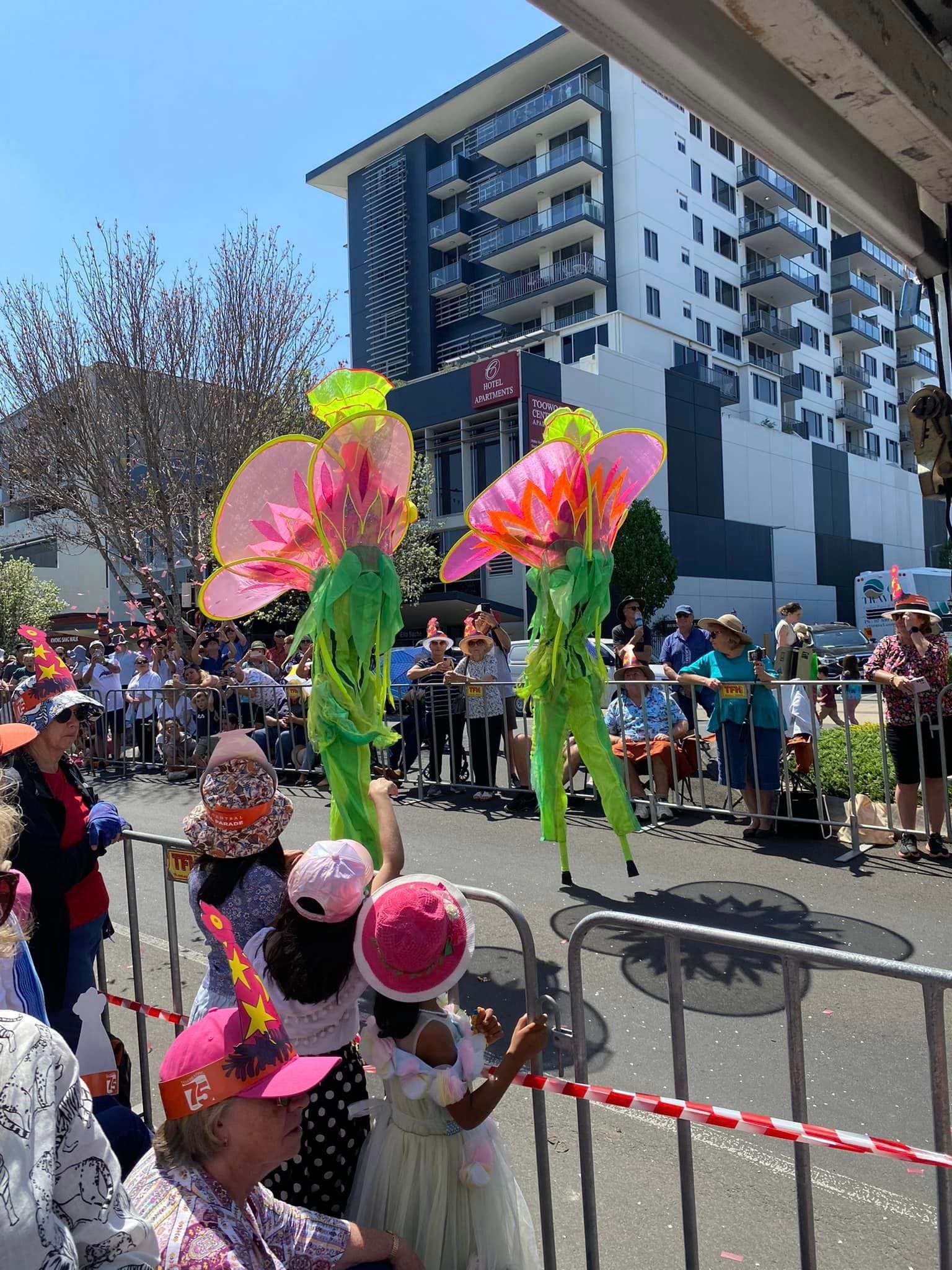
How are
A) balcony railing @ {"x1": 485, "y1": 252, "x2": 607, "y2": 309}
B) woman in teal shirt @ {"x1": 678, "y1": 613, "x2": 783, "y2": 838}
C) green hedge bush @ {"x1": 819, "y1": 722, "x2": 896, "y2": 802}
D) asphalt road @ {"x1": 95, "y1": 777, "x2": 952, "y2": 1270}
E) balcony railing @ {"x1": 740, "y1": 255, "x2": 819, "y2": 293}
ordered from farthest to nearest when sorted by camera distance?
balcony railing @ {"x1": 740, "y1": 255, "x2": 819, "y2": 293} < balcony railing @ {"x1": 485, "y1": 252, "x2": 607, "y2": 309} < green hedge bush @ {"x1": 819, "y1": 722, "x2": 896, "y2": 802} < woman in teal shirt @ {"x1": 678, "y1": 613, "x2": 783, "y2": 838} < asphalt road @ {"x1": 95, "y1": 777, "x2": 952, "y2": 1270}

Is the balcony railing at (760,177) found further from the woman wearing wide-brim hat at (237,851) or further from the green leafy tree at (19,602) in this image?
the woman wearing wide-brim hat at (237,851)

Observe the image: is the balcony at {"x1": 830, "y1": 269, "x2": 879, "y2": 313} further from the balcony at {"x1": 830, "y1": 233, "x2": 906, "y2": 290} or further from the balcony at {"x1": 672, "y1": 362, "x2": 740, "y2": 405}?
the balcony at {"x1": 672, "y1": 362, "x2": 740, "y2": 405}

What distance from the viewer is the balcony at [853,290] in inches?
1891

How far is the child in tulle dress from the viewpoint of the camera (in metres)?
2.05

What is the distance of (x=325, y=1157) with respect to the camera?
2.22 meters

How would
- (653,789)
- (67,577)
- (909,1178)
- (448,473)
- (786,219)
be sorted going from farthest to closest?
1. (67,577)
2. (786,219)
3. (448,473)
4. (653,789)
5. (909,1178)

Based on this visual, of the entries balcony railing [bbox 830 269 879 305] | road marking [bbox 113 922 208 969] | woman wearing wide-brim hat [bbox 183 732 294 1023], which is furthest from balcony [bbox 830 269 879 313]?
woman wearing wide-brim hat [bbox 183 732 294 1023]

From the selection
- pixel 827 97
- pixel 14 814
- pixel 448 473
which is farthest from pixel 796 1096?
pixel 448 473

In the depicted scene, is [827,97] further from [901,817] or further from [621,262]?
[621,262]

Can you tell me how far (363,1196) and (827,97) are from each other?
3197 millimetres

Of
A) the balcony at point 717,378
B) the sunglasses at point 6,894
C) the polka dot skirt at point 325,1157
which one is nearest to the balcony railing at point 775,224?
the balcony at point 717,378

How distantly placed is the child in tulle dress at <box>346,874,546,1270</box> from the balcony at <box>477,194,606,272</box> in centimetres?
3820

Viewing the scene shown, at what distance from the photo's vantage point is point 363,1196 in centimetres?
213

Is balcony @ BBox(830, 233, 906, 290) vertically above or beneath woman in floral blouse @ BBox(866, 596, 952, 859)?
above
